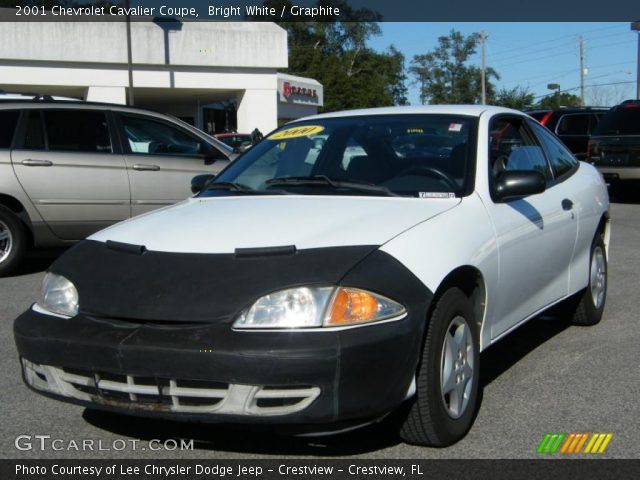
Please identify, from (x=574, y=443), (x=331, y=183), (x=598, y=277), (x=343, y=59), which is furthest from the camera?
(x=343, y=59)

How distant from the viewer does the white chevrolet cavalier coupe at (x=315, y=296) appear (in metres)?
3.14

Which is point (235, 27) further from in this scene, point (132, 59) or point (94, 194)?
point (94, 194)

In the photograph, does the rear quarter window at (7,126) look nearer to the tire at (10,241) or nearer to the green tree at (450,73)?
the tire at (10,241)

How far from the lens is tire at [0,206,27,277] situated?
27.0ft

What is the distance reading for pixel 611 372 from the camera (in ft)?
15.9

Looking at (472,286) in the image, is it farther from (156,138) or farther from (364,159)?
(156,138)

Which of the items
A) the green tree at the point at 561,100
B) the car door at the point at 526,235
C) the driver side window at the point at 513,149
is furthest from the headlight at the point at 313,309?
the green tree at the point at 561,100

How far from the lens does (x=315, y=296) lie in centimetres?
322

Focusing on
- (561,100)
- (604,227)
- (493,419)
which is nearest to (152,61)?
(604,227)

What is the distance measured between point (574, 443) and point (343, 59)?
236ft

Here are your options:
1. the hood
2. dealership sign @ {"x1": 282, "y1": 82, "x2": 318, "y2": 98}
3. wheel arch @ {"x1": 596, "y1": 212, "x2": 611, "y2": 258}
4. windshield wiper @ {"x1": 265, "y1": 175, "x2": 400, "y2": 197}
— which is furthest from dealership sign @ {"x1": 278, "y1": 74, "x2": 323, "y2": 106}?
the hood

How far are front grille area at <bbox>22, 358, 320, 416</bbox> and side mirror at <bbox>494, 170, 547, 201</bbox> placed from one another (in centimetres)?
174

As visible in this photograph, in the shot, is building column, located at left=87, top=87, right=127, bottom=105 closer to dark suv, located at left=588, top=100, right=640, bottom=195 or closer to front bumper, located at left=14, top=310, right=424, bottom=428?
dark suv, located at left=588, top=100, right=640, bottom=195
